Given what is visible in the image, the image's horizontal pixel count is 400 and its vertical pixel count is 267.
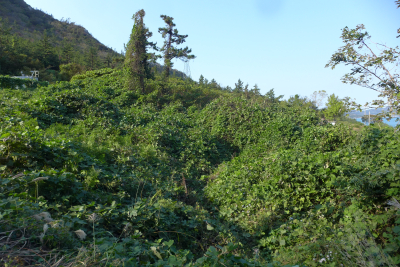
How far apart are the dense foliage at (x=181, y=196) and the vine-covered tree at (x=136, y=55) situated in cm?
559

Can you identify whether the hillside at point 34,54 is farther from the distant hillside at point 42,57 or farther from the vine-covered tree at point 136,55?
the vine-covered tree at point 136,55

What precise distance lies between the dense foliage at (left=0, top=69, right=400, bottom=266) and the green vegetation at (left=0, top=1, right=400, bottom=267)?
20 mm

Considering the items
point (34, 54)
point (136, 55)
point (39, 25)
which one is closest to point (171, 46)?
point (136, 55)

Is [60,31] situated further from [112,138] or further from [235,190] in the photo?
[235,190]

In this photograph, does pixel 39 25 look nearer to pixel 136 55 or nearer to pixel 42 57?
pixel 42 57

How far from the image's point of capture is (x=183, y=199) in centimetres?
536

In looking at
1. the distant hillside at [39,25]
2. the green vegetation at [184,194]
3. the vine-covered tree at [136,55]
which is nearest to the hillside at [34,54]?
the distant hillside at [39,25]

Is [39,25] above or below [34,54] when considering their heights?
above

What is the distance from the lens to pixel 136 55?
13852 millimetres

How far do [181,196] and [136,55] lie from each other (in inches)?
421

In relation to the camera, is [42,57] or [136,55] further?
[42,57]

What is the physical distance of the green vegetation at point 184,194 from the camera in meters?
2.32

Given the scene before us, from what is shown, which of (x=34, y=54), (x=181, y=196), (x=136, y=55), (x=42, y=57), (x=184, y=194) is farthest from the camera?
(x=42, y=57)

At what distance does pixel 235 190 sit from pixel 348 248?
9.41ft
